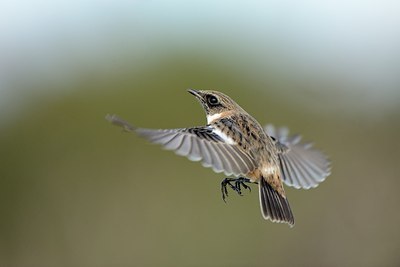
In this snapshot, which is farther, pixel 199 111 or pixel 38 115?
pixel 38 115

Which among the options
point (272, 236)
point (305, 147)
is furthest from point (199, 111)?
point (305, 147)

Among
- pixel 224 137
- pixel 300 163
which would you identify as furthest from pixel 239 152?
pixel 300 163

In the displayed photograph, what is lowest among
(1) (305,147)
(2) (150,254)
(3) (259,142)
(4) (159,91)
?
(3) (259,142)

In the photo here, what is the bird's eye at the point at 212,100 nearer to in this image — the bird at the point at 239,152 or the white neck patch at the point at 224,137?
the bird at the point at 239,152

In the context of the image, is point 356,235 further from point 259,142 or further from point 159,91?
point 259,142


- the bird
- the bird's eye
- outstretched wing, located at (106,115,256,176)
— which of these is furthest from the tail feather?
the bird's eye

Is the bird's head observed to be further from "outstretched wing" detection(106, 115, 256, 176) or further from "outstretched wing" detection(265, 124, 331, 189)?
"outstretched wing" detection(265, 124, 331, 189)
